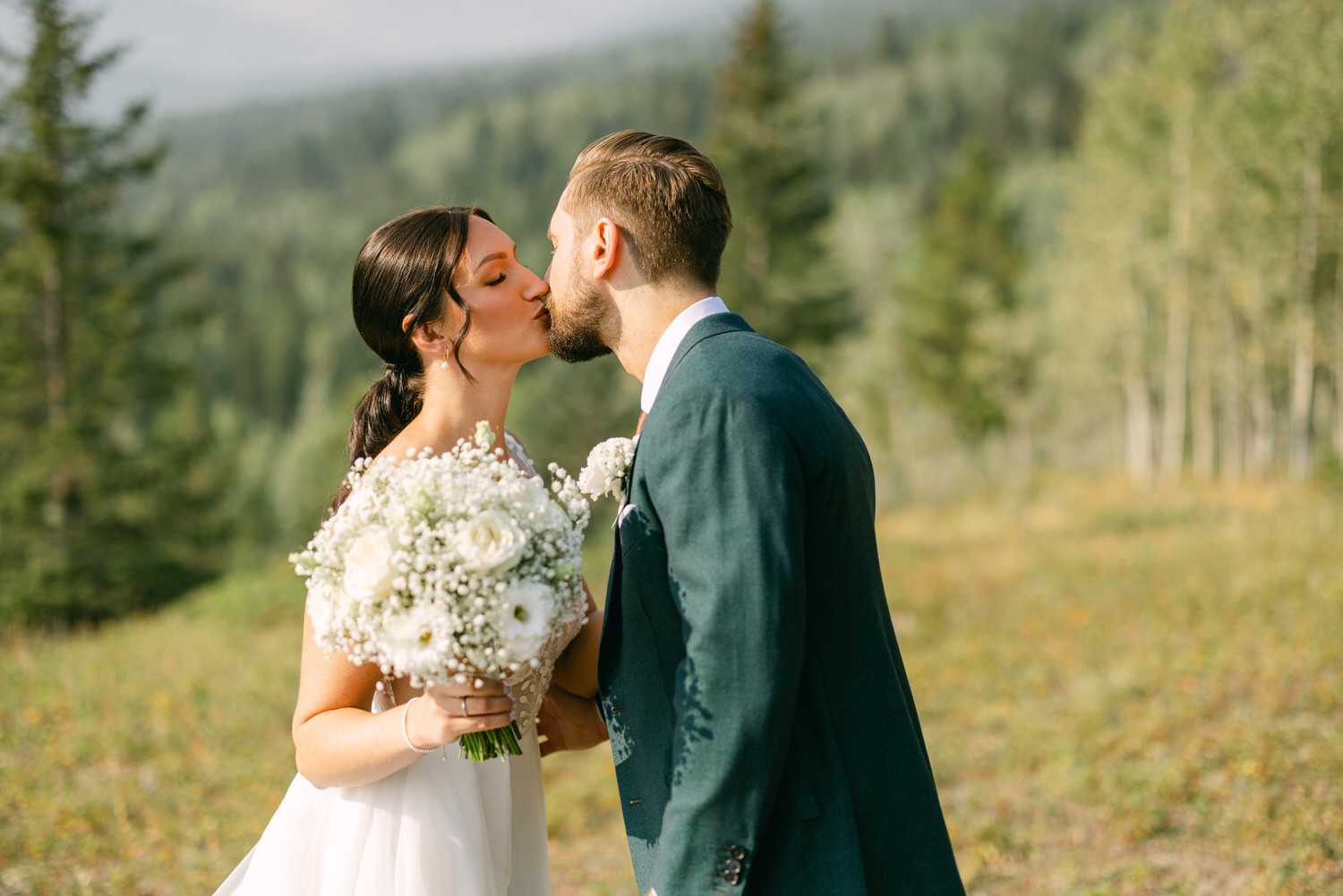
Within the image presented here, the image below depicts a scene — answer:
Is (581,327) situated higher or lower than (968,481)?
higher

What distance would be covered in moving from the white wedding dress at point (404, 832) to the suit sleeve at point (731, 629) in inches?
29.5

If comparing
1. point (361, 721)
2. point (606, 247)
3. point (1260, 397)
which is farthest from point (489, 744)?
point (1260, 397)

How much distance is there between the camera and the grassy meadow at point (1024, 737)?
17.0 ft

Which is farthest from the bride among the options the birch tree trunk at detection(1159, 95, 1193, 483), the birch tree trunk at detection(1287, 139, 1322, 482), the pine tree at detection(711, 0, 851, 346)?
the birch tree trunk at detection(1159, 95, 1193, 483)

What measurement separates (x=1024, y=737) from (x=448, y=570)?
265 inches

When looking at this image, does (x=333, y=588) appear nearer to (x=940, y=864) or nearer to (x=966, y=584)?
(x=940, y=864)

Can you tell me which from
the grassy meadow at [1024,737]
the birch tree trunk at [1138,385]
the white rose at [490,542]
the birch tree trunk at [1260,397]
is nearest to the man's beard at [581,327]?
the white rose at [490,542]

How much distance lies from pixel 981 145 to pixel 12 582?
37142mm

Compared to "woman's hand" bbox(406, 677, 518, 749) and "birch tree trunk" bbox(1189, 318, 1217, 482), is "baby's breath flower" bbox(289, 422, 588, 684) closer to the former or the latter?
"woman's hand" bbox(406, 677, 518, 749)

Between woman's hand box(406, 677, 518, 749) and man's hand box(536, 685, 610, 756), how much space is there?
817 millimetres

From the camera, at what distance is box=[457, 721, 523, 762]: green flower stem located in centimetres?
216

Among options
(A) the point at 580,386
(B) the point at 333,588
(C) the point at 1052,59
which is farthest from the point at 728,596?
(C) the point at 1052,59

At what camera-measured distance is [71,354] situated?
21.6m

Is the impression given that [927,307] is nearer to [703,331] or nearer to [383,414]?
[383,414]
